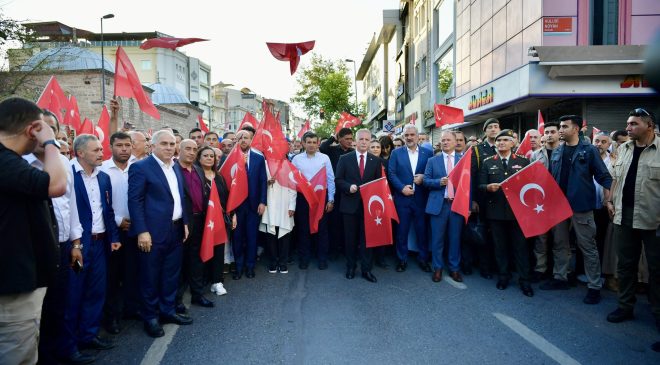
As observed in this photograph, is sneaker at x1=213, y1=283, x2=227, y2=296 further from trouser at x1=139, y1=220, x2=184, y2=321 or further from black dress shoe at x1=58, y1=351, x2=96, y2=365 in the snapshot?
black dress shoe at x1=58, y1=351, x2=96, y2=365

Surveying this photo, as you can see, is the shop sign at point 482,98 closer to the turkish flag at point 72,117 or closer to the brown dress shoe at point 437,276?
the brown dress shoe at point 437,276

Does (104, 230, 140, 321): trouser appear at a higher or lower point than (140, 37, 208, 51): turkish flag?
lower

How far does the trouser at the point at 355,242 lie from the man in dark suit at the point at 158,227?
2698 millimetres

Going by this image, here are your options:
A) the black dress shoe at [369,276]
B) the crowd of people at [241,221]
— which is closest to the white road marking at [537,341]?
the crowd of people at [241,221]

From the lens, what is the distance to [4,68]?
18297mm

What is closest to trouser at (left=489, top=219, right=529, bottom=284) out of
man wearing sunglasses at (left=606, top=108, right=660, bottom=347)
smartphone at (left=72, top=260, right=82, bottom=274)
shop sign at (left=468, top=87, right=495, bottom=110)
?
man wearing sunglasses at (left=606, top=108, right=660, bottom=347)

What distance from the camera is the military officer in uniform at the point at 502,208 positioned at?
6.43m

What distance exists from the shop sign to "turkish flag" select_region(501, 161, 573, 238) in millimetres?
11660

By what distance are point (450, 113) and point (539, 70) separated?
465 centimetres

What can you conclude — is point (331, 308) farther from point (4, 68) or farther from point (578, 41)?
point (4, 68)

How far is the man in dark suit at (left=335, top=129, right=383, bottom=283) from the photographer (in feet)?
23.2

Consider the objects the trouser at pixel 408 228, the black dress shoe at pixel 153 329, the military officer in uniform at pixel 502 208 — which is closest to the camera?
the black dress shoe at pixel 153 329

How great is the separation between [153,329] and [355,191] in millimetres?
3391

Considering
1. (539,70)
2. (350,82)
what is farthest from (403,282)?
(350,82)
